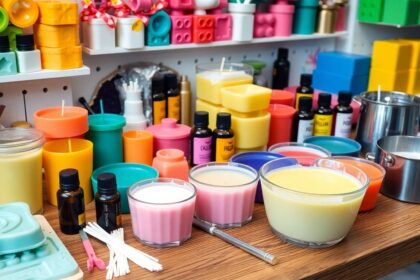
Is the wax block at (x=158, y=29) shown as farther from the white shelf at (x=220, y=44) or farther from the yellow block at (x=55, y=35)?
the yellow block at (x=55, y=35)

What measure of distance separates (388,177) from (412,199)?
56mm

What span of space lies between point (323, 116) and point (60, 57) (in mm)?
560

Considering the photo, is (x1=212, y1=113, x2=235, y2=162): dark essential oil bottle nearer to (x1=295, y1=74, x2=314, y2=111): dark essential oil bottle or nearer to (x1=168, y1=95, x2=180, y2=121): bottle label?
(x1=168, y1=95, x2=180, y2=121): bottle label

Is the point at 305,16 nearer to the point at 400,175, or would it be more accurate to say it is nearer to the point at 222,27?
the point at 222,27

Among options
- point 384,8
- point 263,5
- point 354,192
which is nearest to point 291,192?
point 354,192

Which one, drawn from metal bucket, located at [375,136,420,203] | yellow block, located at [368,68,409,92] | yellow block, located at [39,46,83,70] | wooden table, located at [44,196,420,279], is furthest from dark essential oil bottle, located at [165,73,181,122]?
yellow block, located at [368,68,409,92]

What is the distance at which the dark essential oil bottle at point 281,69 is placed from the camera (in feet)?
4.33

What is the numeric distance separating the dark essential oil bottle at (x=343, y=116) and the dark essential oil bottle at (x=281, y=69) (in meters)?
0.25

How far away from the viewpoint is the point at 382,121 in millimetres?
1030

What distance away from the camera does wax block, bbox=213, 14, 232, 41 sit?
1148 mm

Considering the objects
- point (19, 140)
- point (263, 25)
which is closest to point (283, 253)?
point (19, 140)


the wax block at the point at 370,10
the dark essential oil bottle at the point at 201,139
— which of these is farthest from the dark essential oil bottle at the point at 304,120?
the wax block at the point at 370,10

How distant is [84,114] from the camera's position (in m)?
0.87

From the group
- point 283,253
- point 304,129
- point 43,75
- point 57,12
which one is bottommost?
point 283,253
